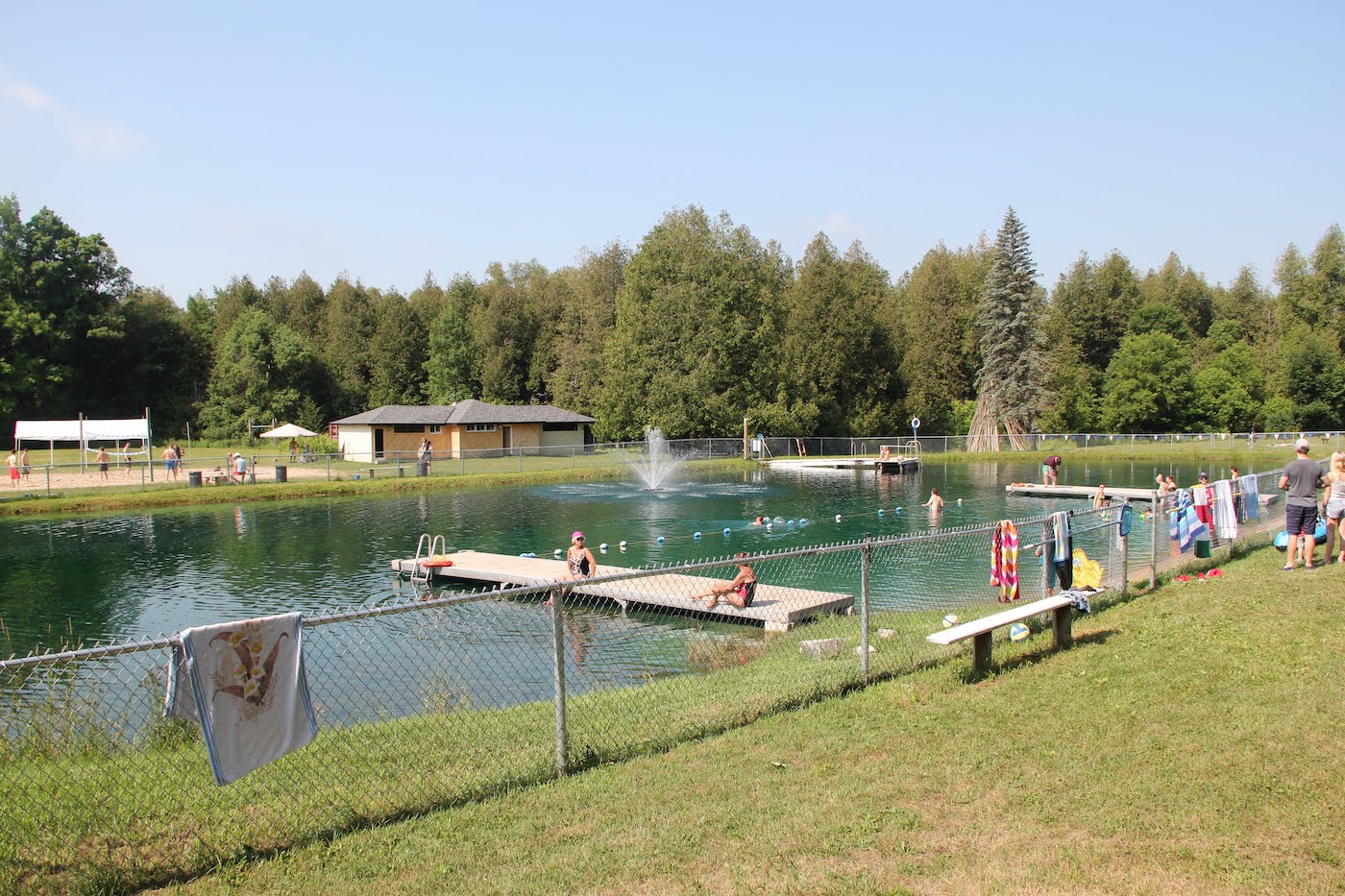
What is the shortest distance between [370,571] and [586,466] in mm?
27289

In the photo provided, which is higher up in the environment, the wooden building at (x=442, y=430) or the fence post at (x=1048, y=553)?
the wooden building at (x=442, y=430)

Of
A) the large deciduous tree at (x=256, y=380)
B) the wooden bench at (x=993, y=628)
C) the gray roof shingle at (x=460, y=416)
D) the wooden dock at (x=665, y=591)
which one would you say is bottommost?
Answer: the wooden dock at (x=665, y=591)

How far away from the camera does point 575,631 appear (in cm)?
1513

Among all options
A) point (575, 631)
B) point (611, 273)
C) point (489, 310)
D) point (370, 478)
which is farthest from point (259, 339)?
Answer: point (575, 631)

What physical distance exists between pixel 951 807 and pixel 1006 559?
721 centimetres

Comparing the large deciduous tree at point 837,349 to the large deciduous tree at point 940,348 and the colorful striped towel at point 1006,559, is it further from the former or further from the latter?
the colorful striped towel at point 1006,559

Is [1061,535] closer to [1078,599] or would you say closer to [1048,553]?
[1048,553]

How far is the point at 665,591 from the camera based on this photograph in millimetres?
17344

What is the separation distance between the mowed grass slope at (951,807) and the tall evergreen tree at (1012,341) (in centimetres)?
6140

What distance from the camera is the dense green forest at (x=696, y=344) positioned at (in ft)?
207

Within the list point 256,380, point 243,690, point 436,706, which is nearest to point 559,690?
point 243,690

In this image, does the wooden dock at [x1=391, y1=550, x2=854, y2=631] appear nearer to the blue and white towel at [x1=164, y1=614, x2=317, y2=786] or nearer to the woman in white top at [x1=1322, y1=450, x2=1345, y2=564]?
the blue and white towel at [x1=164, y1=614, x2=317, y2=786]

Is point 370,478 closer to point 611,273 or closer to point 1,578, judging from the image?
point 1,578

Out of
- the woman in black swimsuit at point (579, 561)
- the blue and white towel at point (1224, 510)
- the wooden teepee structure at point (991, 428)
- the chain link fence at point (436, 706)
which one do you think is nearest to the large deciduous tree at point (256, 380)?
the wooden teepee structure at point (991, 428)
